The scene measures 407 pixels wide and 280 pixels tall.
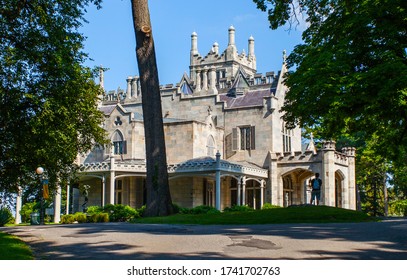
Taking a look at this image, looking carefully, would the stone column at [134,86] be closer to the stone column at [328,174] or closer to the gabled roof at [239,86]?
the gabled roof at [239,86]

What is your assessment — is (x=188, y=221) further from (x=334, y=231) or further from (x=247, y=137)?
(x=247, y=137)

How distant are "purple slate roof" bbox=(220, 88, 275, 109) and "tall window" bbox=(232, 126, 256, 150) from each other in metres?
2.18

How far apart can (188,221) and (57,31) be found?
8.68 metres

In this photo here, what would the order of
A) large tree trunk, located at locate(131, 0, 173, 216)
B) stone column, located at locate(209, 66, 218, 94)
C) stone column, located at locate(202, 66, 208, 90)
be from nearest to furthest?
1. large tree trunk, located at locate(131, 0, 173, 216)
2. stone column, located at locate(209, 66, 218, 94)
3. stone column, located at locate(202, 66, 208, 90)

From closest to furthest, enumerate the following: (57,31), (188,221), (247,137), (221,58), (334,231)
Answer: (334,231) → (188,221) → (57,31) → (247,137) → (221,58)

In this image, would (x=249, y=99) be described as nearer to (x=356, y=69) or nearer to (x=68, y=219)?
(x=68, y=219)

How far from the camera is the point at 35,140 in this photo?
72.1 feet

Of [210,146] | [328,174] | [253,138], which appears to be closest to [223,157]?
[210,146]

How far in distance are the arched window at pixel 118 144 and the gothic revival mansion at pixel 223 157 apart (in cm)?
9

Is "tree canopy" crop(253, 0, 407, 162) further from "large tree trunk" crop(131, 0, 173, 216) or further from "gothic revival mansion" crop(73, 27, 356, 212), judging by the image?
"gothic revival mansion" crop(73, 27, 356, 212)

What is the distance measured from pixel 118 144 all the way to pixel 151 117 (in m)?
27.6

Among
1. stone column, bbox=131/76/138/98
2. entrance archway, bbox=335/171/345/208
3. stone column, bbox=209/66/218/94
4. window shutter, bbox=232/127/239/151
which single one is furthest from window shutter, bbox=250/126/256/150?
stone column, bbox=131/76/138/98

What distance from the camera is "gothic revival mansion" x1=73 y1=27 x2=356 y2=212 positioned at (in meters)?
45.0
